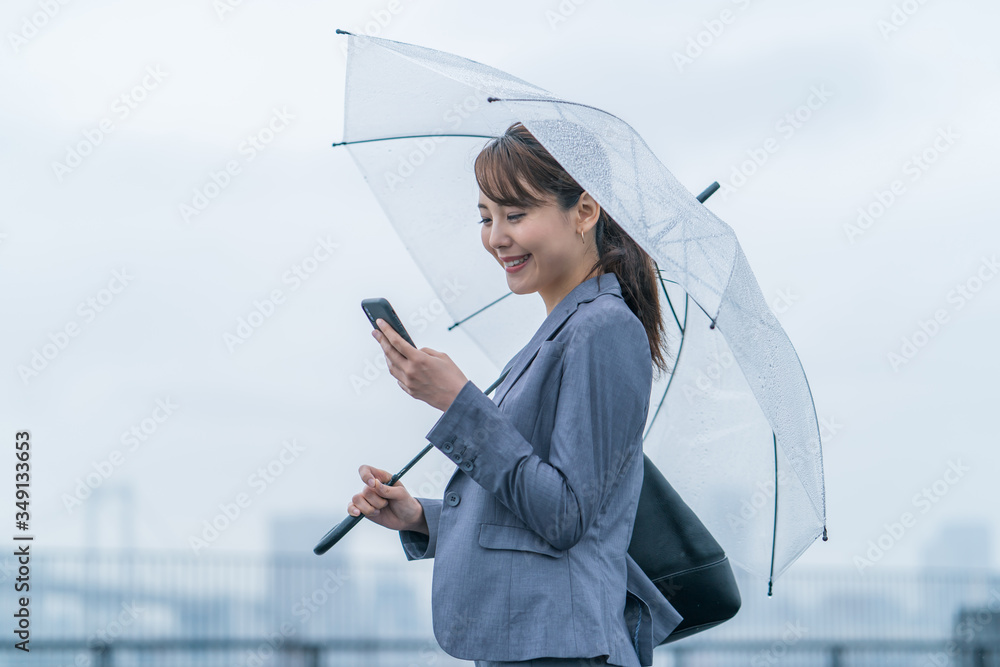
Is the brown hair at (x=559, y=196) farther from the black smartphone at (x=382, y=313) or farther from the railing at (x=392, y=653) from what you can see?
the railing at (x=392, y=653)

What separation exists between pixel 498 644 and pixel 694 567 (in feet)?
1.88

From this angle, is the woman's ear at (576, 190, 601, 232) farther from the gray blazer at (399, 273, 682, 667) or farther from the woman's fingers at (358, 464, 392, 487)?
the woman's fingers at (358, 464, 392, 487)

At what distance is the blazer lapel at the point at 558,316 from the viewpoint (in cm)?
192

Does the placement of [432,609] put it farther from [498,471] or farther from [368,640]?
[368,640]

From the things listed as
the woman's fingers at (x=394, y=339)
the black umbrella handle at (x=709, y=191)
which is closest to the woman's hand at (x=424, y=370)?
the woman's fingers at (x=394, y=339)

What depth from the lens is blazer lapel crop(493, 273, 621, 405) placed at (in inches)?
75.4

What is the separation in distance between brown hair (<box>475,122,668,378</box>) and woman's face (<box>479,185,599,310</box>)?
2 cm

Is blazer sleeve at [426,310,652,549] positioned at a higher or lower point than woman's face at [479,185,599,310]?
lower

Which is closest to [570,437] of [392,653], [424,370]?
[424,370]

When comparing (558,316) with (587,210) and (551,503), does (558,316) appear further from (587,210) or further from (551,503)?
(551,503)

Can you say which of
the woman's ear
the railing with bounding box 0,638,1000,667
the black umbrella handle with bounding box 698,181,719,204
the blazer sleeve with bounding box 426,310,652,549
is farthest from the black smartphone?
the railing with bounding box 0,638,1000,667

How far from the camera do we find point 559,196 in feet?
6.52

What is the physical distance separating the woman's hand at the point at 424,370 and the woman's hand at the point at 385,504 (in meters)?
0.44

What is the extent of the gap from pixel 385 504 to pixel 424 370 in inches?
20.6
